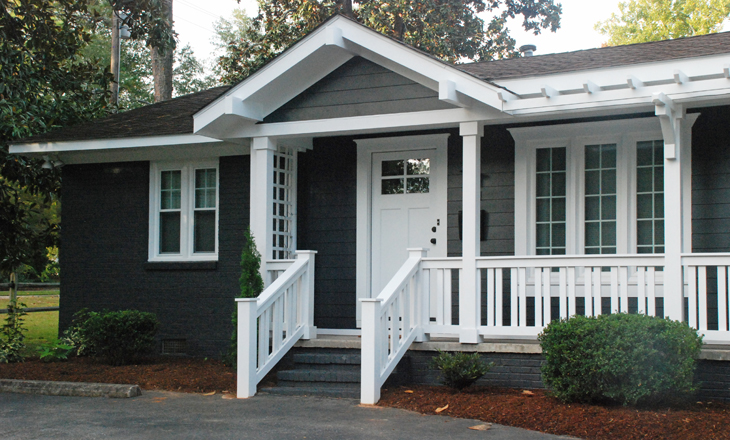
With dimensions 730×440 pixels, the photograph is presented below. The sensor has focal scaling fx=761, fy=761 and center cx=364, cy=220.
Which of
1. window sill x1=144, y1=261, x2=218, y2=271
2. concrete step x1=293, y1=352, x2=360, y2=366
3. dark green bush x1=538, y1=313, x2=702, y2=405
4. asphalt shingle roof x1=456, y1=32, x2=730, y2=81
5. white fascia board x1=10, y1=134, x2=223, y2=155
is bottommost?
concrete step x1=293, y1=352, x2=360, y2=366

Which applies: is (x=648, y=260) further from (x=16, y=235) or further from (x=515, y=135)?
(x=16, y=235)

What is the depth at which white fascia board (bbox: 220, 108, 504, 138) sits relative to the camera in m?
8.03

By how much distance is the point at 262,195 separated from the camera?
8961 mm

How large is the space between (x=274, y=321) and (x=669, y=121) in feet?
14.6

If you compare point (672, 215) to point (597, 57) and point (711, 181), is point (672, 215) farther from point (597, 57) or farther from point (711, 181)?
point (597, 57)

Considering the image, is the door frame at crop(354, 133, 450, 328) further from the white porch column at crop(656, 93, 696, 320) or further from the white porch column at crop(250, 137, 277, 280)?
the white porch column at crop(656, 93, 696, 320)

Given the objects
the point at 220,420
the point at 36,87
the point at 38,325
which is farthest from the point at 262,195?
the point at 38,325

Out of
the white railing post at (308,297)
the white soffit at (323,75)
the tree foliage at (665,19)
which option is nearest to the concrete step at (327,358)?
the white railing post at (308,297)

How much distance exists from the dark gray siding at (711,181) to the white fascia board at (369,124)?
231cm

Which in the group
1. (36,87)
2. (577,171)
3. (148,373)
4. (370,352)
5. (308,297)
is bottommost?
(148,373)

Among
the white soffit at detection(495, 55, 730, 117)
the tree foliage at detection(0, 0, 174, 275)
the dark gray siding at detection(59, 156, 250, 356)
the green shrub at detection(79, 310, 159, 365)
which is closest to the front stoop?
the green shrub at detection(79, 310, 159, 365)

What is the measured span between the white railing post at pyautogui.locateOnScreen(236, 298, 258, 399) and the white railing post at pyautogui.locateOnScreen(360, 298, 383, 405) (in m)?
1.22

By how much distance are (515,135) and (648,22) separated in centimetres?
2618

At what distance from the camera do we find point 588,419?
239 inches
